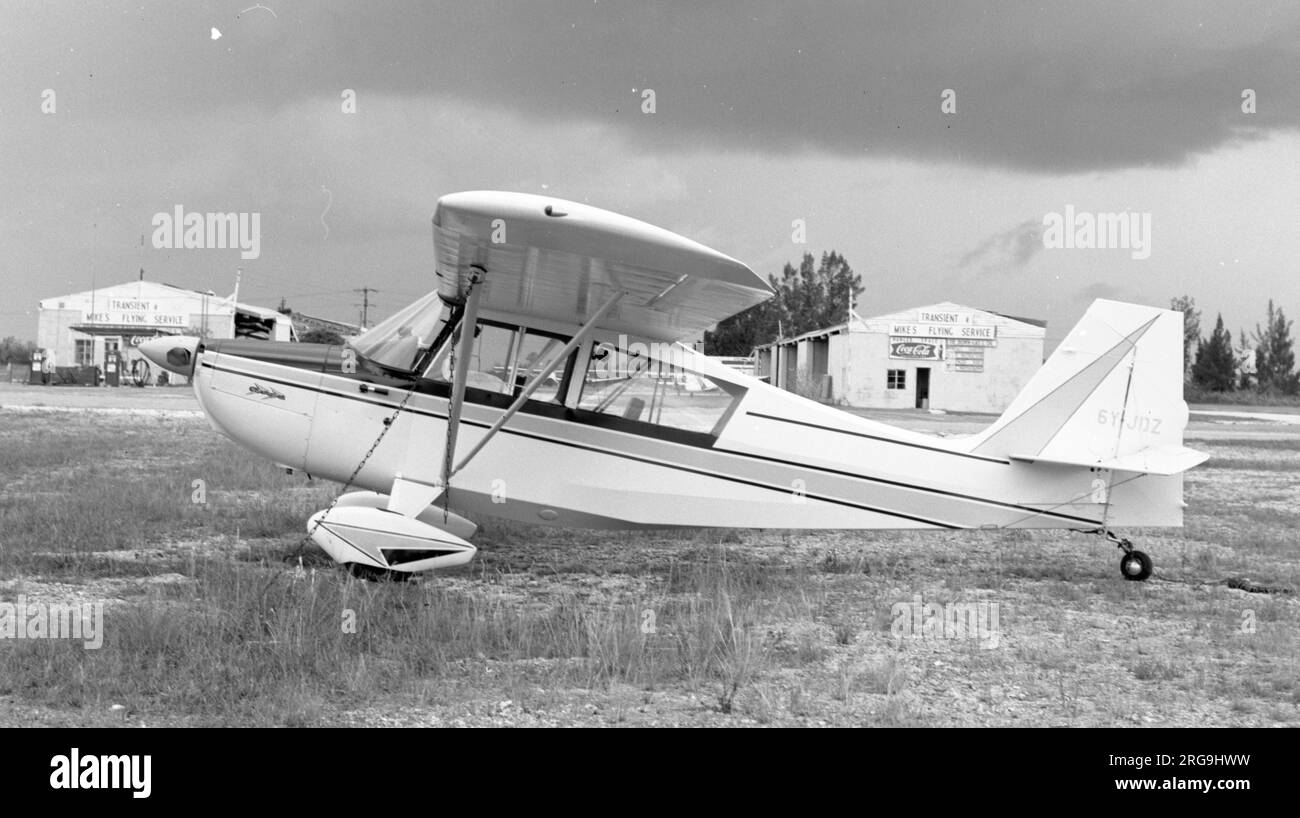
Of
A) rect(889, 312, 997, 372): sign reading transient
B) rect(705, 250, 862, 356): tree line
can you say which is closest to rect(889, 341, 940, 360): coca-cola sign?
rect(889, 312, 997, 372): sign reading transient

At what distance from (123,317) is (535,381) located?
205 feet

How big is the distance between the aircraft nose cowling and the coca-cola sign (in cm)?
4689

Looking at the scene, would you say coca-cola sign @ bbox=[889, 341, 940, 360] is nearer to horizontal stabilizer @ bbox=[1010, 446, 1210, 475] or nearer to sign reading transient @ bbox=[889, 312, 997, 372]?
sign reading transient @ bbox=[889, 312, 997, 372]

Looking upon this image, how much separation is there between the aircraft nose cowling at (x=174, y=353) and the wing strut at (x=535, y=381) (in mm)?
2184

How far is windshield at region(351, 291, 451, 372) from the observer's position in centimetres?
755

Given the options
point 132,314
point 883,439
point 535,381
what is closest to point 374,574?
point 535,381

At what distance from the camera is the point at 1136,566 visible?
799cm

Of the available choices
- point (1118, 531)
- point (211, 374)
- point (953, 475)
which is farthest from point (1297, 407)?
point (211, 374)

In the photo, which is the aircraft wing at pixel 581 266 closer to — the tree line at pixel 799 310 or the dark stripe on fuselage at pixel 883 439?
the dark stripe on fuselage at pixel 883 439

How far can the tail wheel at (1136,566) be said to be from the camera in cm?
795

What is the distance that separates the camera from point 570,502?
25.0ft

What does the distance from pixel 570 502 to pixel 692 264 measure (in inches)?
100

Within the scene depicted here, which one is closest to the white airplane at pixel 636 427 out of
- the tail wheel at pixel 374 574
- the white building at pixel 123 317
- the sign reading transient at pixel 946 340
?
the tail wheel at pixel 374 574
